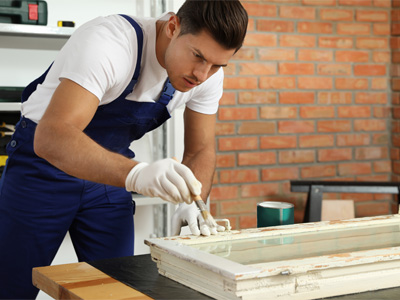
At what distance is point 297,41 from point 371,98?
1.79 ft

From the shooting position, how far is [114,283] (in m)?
1.07

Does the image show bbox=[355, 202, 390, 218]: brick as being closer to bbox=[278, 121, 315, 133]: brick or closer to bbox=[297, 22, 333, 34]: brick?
bbox=[278, 121, 315, 133]: brick

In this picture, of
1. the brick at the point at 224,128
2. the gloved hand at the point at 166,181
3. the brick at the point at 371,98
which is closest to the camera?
the gloved hand at the point at 166,181

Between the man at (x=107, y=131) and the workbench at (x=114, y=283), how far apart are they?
16cm

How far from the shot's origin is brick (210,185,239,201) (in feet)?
8.89

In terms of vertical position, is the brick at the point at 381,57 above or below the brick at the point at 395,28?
below

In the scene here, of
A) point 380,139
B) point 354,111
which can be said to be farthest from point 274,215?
point 380,139

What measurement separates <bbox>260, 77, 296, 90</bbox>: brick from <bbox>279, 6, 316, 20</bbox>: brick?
1.01ft

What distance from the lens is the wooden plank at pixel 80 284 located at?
1.01m

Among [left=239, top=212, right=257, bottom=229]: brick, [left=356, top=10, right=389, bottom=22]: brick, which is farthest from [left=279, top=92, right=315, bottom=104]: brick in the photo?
[left=239, top=212, right=257, bottom=229]: brick

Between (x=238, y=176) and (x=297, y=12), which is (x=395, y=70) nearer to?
(x=297, y=12)

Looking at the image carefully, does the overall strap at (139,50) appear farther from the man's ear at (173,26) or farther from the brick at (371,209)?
the brick at (371,209)

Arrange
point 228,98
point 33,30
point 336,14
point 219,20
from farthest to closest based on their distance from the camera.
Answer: point 336,14
point 228,98
point 33,30
point 219,20

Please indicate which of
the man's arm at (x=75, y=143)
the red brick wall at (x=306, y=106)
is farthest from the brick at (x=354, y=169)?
the man's arm at (x=75, y=143)
